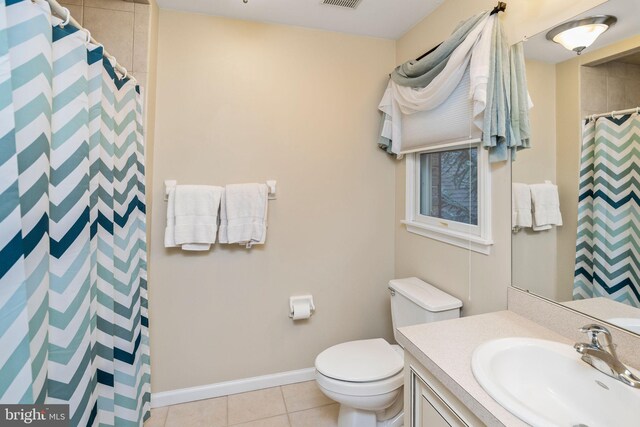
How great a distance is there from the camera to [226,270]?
1.96 m

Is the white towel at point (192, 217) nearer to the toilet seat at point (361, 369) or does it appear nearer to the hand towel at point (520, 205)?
the toilet seat at point (361, 369)

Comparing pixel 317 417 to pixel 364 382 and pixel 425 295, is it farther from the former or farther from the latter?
pixel 425 295

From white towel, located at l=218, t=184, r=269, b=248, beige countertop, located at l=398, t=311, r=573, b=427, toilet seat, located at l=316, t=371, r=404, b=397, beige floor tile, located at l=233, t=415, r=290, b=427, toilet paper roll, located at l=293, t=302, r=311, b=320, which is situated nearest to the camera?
beige countertop, located at l=398, t=311, r=573, b=427

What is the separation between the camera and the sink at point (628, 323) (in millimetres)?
937

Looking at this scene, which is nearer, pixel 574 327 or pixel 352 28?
pixel 574 327

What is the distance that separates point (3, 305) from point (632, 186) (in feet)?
5.69

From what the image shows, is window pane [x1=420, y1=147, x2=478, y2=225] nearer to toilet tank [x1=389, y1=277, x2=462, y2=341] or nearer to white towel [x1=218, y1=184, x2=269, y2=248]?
toilet tank [x1=389, y1=277, x2=462, y2=341]

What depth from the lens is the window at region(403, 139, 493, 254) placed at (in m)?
1.51

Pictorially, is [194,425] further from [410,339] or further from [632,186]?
[632,186]

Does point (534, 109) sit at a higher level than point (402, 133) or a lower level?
lower

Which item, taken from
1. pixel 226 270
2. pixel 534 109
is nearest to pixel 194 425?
pixel 226 270

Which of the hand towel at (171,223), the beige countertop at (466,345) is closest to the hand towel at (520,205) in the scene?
the beige countertop at (466,345)

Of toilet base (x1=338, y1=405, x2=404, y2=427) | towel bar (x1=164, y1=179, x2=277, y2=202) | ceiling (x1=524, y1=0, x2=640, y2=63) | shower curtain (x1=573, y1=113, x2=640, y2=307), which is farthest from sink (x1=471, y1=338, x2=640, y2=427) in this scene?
towel bar (x1=164, y1=179, x2=277, y2=202)

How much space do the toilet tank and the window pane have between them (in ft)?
1.43
